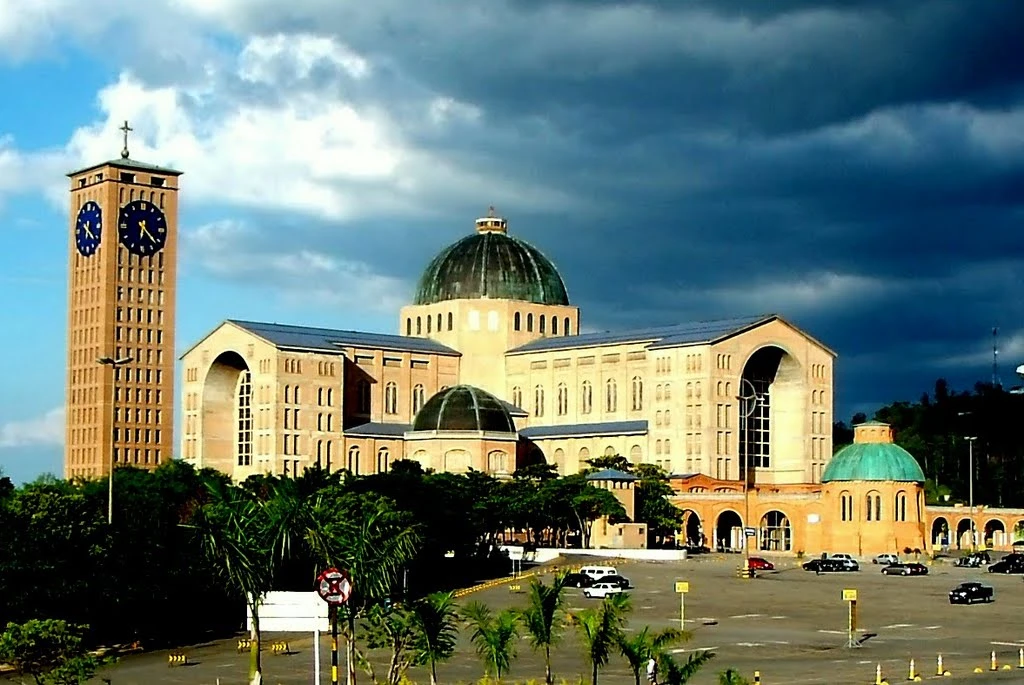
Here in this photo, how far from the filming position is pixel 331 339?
142m

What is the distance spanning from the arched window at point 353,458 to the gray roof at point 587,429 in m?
13.3

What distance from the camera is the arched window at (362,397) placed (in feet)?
467

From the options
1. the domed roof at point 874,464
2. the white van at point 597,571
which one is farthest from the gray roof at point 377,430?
the white van at point 597,571

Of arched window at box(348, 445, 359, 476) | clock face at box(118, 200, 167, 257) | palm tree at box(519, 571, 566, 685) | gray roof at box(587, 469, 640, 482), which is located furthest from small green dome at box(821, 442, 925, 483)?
palm tree at box(519, 571, 566, 685)

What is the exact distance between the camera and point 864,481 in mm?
116750

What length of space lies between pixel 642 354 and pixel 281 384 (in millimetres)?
26867

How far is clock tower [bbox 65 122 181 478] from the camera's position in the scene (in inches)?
6053

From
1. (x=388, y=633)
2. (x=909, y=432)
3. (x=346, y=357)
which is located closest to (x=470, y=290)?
(x=346, y=357)

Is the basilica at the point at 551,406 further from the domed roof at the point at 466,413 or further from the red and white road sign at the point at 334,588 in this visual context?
the red and white road sign at the point at 334,588

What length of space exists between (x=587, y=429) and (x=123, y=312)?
43.1 m

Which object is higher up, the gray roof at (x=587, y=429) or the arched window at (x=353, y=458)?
the gray roof at (x=587, y=429)

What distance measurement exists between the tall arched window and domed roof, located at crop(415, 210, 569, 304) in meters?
14.3

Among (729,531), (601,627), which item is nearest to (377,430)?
(729,531)

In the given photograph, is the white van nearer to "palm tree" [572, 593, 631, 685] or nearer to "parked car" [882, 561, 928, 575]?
"parked car" [882, 561, 928, 575]
